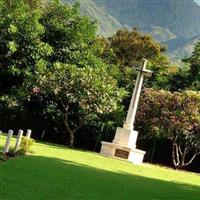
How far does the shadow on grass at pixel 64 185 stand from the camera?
11.5 m

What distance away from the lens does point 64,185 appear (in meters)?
13.2

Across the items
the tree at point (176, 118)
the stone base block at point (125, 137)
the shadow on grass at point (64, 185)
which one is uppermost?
the tree at point (176, 118)

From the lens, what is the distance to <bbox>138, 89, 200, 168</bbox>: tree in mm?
34875

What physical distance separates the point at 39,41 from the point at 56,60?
2.49 meters

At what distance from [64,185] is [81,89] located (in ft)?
73.1

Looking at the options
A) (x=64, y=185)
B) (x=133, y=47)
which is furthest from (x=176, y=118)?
(x=133, y=47)

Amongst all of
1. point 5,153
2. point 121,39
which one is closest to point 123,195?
point 5,153

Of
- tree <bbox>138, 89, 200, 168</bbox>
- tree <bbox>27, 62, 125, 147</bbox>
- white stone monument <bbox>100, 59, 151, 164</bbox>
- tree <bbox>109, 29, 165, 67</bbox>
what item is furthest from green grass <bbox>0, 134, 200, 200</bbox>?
tree <bbox>109, 29, 165, 67</bbox>

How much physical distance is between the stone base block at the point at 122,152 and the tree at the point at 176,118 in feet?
15.3

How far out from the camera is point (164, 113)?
35500 mm

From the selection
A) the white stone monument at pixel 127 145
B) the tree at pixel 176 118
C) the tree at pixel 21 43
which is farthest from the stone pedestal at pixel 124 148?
the tree at pixel 21 43

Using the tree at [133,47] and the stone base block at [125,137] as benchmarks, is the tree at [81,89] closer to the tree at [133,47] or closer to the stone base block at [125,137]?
the stone base block at [125,137]

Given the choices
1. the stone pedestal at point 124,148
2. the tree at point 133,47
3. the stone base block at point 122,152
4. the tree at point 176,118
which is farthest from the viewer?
the tree at point 133,47

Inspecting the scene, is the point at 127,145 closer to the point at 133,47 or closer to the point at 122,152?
the point at 122,152
